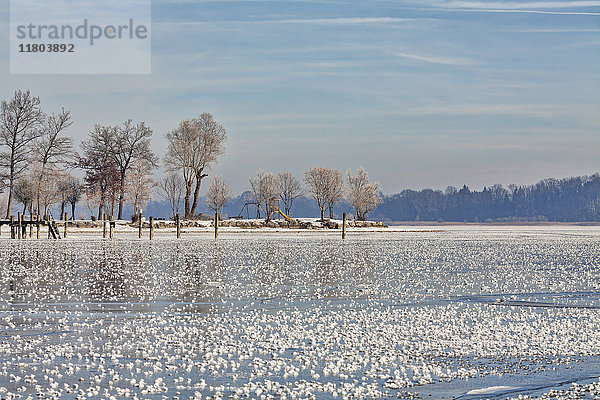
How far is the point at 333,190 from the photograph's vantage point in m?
148

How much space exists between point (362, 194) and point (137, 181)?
5406 cm

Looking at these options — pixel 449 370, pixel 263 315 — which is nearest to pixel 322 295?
pixel 263 315

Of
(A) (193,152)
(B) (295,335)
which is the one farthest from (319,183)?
(B) (295,335)

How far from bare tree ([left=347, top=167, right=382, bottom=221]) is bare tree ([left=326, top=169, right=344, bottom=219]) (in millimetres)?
2178

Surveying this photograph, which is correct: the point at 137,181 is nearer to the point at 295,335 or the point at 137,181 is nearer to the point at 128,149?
the point at 128,149

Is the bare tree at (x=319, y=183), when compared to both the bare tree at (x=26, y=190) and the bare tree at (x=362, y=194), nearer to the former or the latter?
the bare tree at (x=362, y=194)

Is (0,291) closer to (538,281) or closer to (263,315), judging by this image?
(263,315)

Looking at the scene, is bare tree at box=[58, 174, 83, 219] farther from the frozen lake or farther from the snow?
the snow

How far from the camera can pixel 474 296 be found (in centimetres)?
1797

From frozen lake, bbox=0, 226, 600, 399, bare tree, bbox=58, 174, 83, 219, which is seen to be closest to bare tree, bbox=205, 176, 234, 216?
bare tree, bbox=58, 174, 83, 219

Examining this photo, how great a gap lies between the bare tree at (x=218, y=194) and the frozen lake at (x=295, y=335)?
129m

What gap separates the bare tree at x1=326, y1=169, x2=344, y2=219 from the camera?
147625mm

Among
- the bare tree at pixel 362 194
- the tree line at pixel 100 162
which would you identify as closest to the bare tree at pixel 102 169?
the tree line at pixel 100 162

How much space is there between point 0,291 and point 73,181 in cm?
10315
